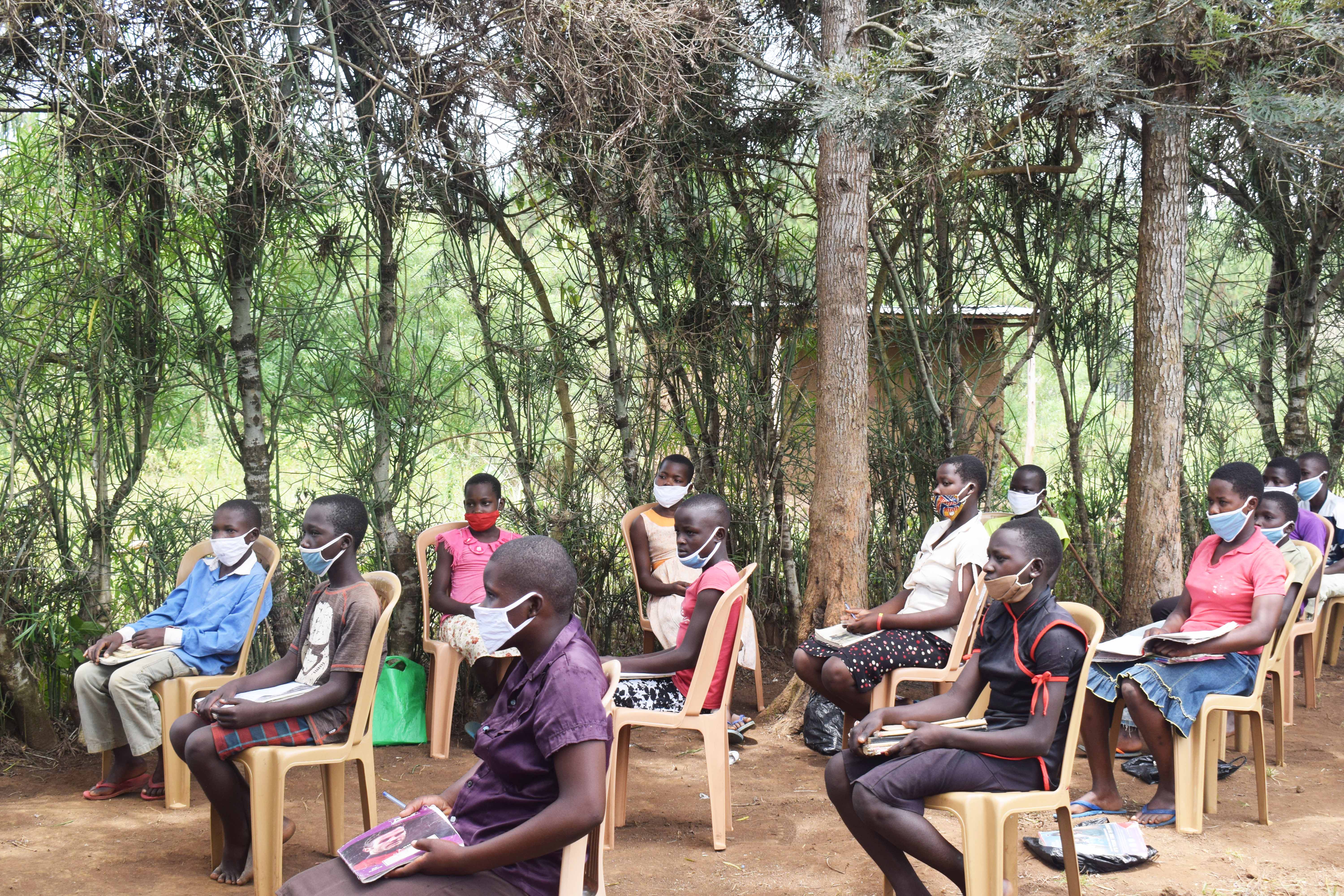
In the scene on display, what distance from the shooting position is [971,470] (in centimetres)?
470

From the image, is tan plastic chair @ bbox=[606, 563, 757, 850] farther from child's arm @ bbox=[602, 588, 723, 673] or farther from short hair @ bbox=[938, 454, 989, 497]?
short hair @ bbox=[938, 454, 989, 497]

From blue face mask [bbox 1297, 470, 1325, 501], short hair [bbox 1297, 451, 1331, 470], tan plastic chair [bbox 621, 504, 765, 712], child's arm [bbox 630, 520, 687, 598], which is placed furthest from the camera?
short hair [bbox 1297, 451, 1331, 470]

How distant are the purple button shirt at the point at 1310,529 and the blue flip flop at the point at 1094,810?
2.68 metres

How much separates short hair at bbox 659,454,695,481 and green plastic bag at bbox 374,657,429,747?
1.63m

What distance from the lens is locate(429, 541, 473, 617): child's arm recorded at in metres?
4.95

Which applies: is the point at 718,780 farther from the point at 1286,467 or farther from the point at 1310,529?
the point at 1310,529

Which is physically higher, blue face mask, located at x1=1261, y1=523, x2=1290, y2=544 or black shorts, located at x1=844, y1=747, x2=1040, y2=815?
blue face mask, located at x1=1261, y1=523, x2=1290, y2=544

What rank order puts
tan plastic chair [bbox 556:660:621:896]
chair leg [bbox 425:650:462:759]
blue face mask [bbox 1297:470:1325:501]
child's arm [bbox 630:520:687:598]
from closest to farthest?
tan plastic chair [bbox 556:660:621:896], chair leg [bbox 425:650:462:759], child's arm [bbox 630:520:687:598], blue face mask [bbox 1297:470:1325:501]

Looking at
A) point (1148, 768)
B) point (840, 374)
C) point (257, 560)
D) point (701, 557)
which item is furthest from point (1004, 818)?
point (257, 560)

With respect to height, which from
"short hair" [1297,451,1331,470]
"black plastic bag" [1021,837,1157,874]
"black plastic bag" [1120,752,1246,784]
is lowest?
"black plastic bag" [1120,752,1246,784]

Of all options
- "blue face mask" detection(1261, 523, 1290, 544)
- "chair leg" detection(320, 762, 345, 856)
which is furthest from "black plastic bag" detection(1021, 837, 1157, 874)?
"chair leg" detection(320, 762, 345, 856)

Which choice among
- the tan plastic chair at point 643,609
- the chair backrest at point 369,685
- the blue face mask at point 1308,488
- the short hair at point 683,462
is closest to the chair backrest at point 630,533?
the tan plastic chair at point 643,609

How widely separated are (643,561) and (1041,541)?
2598mm

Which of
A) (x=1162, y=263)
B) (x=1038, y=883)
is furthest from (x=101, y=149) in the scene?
(x=1162, y=263)
